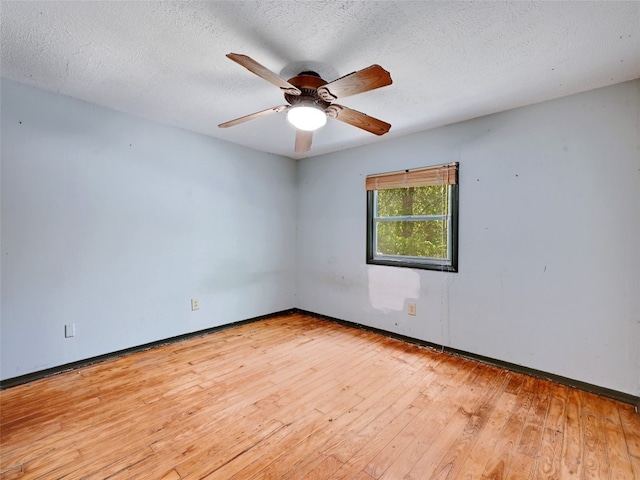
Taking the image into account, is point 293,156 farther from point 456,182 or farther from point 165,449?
point 165,449

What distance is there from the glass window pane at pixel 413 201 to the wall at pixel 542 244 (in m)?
0.23

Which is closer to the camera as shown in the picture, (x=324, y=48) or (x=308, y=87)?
(x=324, y=48)

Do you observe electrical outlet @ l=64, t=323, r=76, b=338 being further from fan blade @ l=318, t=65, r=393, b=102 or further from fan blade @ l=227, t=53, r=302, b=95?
fan blade @ l=318, t=65, r=393, b=102

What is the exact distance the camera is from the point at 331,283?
3990mm

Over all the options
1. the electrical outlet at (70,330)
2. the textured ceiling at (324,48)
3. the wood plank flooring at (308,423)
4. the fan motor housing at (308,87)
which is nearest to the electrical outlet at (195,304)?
the wood plank flooring at (308,423)

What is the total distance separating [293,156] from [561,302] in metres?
3.44

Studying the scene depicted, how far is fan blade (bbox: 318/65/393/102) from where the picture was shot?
58.7 inches

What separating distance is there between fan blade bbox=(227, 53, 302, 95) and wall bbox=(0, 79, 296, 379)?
1.85m

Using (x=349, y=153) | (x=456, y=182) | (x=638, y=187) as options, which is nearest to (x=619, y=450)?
(x=638, y=187)

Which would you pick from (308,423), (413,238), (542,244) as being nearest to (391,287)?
(413,238)

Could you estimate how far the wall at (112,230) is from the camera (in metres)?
2.26

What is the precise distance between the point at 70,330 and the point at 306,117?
2.60 metres

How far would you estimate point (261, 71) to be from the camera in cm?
155

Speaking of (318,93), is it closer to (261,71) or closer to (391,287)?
(261,71)
